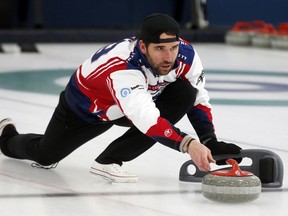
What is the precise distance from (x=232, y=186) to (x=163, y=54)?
63 cm

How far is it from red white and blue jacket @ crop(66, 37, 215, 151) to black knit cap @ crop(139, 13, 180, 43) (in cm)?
12

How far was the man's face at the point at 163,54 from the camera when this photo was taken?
376 centimetres

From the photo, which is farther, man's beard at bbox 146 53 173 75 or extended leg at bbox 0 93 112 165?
extended leg at bbox 0 93 112 165

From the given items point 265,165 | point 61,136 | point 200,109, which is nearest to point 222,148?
point 265,165

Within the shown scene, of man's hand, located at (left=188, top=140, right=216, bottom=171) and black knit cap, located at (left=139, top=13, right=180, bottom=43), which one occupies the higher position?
black knit cap, located at (left=139, top=13, right=180, bottom=43)

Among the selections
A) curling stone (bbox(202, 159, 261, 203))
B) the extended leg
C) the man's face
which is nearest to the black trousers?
the extended leg

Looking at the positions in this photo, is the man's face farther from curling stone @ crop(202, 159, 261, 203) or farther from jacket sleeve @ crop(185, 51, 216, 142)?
curling stone @ crop(202, 159, 261, 203)

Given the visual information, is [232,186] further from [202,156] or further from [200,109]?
[200,109]

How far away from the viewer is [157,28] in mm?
3740

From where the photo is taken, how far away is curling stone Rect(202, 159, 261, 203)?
3.59m

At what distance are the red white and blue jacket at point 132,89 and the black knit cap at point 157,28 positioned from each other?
119mm

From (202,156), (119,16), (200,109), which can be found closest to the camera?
(202,156)

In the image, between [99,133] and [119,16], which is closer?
[99,133]

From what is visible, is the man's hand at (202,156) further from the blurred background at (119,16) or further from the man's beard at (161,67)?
the blurred background at (119,16)
